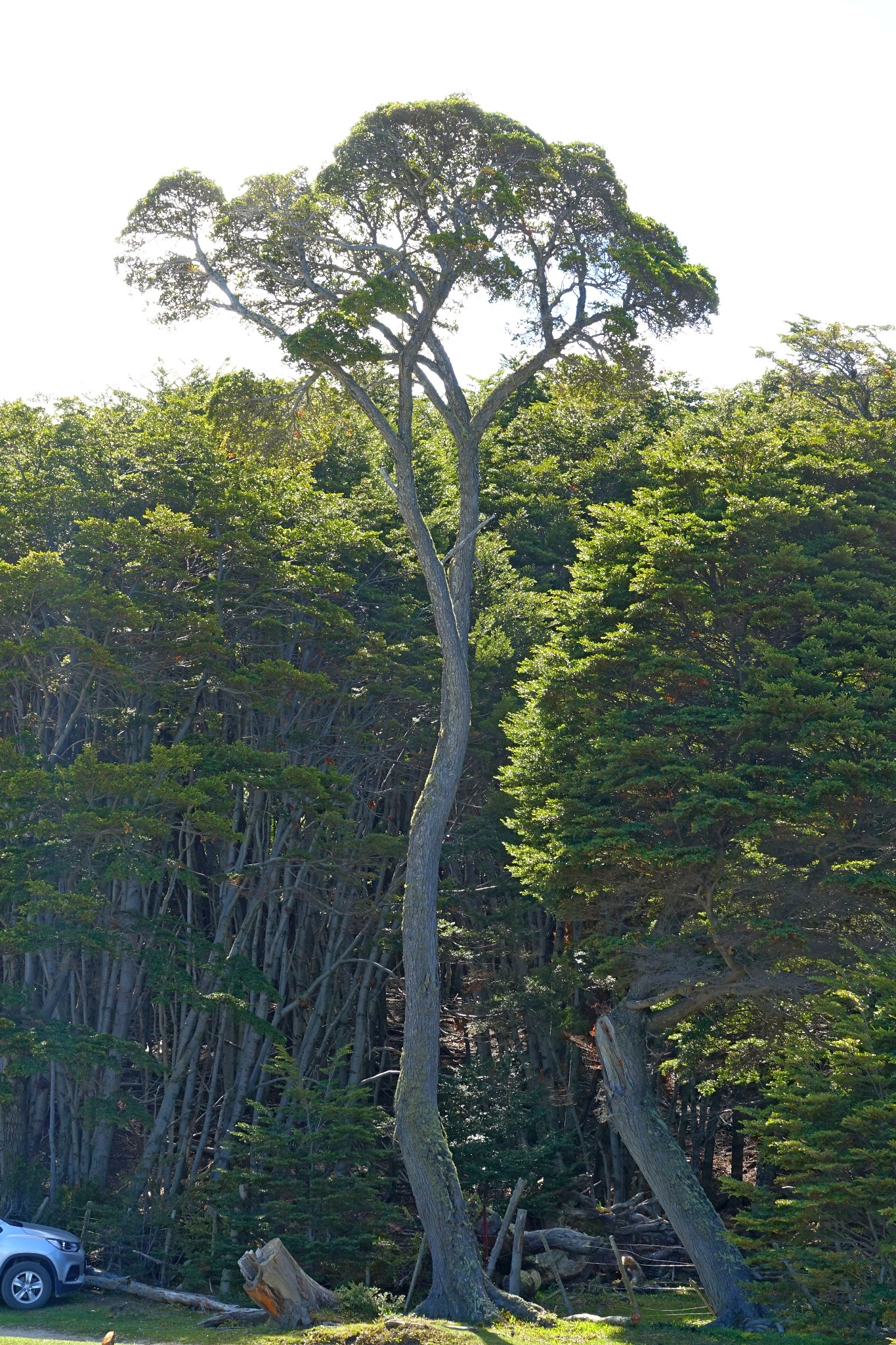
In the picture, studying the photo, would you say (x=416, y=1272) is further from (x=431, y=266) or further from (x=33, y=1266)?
(x=431, y=266)

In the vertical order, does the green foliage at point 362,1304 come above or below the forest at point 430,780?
below

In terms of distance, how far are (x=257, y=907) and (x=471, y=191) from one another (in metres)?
9.95

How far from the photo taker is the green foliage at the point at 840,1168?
Answer: 30.9 feet

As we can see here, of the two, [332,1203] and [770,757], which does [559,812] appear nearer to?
[770,757]

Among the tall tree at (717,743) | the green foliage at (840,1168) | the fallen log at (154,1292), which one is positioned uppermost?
the tall tree at (717,743)

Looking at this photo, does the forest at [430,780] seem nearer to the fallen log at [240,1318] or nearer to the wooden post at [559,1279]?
the wooden post at [559,1279]

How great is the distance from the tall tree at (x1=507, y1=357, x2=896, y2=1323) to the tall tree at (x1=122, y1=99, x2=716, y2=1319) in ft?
5.09

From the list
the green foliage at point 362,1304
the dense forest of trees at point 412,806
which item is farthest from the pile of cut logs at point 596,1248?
the green foliage at point 362,1304

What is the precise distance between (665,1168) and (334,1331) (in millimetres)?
4973

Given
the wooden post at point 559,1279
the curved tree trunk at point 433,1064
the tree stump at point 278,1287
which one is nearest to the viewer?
the tree stump at point 278,1287

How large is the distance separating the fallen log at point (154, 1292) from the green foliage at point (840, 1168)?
5.36m

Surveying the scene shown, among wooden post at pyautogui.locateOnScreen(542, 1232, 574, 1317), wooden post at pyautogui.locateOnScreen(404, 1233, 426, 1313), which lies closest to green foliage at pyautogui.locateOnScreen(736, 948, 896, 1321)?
wooden post at pyautogui.locateOnScreen(404, 1233, 426, 1313)

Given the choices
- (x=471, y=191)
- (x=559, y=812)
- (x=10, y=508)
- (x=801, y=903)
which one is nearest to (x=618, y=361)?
(x=471, y=191)

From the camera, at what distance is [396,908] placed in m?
18.3
